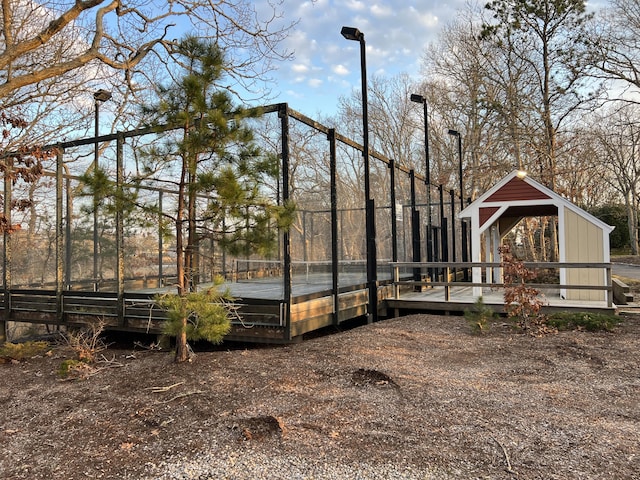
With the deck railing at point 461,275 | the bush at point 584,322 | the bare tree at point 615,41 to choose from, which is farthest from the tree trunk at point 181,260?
the bare tree at point 615,41

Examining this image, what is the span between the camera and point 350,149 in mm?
7125

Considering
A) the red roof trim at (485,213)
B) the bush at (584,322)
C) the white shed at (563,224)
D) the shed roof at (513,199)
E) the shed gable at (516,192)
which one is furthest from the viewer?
the red roof trim at (485,213)

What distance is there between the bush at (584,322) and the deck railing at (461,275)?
1.81ft

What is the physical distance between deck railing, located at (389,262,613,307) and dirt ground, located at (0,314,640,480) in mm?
1897

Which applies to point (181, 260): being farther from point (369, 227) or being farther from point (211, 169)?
point (369, 227)

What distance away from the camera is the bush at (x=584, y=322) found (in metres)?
5.81

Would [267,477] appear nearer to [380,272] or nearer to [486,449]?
[486,449]

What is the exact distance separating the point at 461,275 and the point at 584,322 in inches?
286

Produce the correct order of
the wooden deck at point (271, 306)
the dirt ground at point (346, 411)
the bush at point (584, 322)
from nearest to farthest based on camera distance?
the dirt ground at point (346, 411) < the wooden deck at point (271, 306) < the bush at point (584, 322)

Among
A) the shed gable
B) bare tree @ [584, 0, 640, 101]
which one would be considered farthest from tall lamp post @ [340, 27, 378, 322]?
bare tree @ [584, 0, 640, 101]

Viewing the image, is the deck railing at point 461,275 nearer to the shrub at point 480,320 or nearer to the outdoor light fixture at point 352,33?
the shrub at point 480,320

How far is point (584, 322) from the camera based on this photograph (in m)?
5.92

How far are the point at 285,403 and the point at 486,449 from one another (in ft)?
4.64

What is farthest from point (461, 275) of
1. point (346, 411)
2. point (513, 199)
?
point (346, 411)
